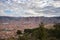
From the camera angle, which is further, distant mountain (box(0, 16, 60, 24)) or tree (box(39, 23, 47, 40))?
distant mountain (box(0, 16, 60, 24))

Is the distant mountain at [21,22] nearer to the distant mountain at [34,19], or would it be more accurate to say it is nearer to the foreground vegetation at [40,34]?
the distant mountain at [34,19]

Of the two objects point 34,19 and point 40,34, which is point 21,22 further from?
point 40,34

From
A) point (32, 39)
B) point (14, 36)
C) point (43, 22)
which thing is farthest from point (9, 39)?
point (43, 22)

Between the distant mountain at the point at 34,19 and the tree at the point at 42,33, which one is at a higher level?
the distant mountain at the point at 34,19

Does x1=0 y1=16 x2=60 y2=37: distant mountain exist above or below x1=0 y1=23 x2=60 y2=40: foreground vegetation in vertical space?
above

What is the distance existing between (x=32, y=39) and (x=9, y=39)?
705 mm

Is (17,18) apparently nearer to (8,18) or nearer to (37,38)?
(8,18)

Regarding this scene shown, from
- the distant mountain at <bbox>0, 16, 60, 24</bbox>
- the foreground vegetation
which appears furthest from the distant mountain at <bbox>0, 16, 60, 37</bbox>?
the foreground vegetation

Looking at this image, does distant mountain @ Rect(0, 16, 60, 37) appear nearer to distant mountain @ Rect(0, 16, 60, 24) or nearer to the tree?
distant mountain @ Rect(0, 16, 60, 24)

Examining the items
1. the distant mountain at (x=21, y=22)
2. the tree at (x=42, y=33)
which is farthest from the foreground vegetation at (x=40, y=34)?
the distant mountain at (x=21, y=22)

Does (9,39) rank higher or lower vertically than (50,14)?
lower

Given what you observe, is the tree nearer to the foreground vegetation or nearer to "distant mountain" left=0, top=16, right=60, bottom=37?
the foreground vegetation

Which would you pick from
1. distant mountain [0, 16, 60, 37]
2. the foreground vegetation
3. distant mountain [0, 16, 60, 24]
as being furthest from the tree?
distant mountain [0, 16, 60, 24]

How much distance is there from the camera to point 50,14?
729 centimetres
